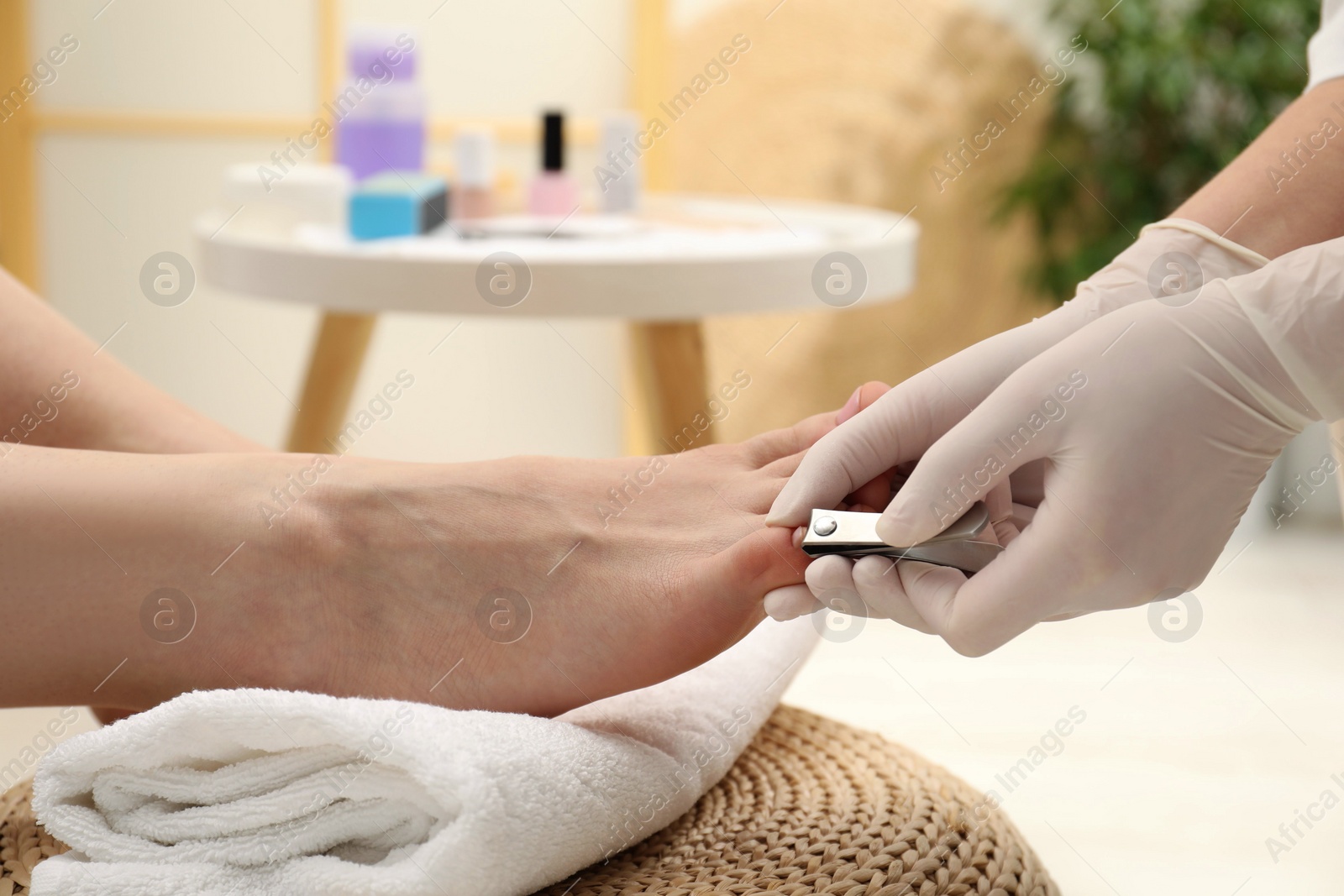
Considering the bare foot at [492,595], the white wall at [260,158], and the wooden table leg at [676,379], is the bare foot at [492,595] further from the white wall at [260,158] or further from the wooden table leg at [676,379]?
the white wall at [260,158]

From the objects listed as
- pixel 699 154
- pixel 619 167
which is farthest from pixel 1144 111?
pixel 619 167

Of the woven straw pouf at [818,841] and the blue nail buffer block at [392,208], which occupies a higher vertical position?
the blue nail buffer block at [392,208]

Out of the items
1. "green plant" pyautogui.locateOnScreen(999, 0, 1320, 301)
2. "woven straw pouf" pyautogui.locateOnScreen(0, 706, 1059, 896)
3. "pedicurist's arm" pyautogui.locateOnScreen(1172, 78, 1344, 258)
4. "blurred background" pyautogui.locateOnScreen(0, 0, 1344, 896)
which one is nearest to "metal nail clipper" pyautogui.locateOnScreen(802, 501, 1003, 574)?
"woven straw pouf" pyautogui.locateOnScreen(0, 706, 1059, 896)

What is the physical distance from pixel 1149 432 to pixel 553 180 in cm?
100

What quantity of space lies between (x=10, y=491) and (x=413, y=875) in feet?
0.84

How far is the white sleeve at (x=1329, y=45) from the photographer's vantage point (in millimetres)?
690

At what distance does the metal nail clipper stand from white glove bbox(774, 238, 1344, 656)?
2 centimetres

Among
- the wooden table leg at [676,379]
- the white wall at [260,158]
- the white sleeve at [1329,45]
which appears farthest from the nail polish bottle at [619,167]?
the white sleeve at [1329,45]

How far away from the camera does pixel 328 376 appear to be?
47.3 inches

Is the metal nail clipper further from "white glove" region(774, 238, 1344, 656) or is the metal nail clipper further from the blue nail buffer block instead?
the blue nail buffer block

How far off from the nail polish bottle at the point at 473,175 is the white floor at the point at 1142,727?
0.61 metres

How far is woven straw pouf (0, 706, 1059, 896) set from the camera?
495 millimetres

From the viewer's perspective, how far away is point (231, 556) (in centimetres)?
56

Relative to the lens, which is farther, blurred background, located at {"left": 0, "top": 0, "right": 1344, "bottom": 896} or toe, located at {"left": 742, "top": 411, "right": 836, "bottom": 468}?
blurred background, located at {"left": 0, "top": 0, "right": 1344, "bottom": 896}
